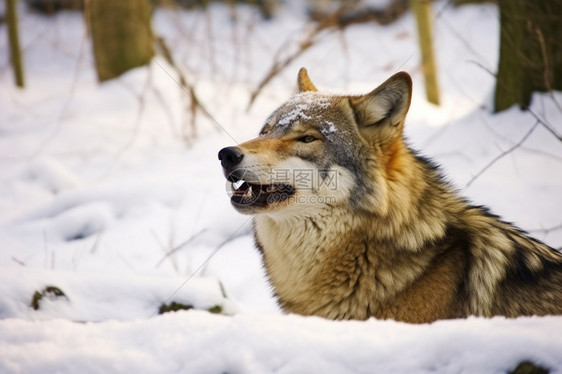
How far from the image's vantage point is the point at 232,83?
8.80 meters

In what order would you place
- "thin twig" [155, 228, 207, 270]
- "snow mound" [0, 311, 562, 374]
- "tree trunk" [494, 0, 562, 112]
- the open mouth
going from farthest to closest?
"tree trunk" [494, 0, 562, 112] → "thin twig" [155, 228, 207, 270] → the open mouth → "snow mound" [0, 311, 562, 374]

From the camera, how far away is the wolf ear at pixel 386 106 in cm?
298

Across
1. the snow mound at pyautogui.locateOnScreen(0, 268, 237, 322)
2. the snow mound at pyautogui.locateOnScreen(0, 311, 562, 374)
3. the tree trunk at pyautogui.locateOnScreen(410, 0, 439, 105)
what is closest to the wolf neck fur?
the snow mound at pyautogui.locateOnScreen(0, 268, 237, 322)

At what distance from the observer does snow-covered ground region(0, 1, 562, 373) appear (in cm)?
188

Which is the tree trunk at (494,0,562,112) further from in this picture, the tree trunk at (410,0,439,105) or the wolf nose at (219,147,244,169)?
the tree trunk at (410,0,439,105)

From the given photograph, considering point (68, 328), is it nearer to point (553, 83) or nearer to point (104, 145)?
point (553, 83)

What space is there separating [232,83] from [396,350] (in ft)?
24.4

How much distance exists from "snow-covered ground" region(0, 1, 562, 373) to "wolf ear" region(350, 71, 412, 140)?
1383mm

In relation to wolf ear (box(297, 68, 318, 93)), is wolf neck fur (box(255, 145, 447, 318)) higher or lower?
lower

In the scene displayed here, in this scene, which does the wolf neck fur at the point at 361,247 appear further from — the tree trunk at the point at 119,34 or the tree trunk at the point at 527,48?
the tree trunk at the point at 119,34

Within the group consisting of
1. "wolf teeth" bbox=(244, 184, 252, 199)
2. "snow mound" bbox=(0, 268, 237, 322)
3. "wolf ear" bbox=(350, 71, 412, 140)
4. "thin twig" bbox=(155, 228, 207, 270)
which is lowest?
"thin twig" bbox=(155, 228, 207, 270)

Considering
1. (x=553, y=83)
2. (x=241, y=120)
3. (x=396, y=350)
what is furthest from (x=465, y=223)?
(x=241, y=120)

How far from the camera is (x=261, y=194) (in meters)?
3.05

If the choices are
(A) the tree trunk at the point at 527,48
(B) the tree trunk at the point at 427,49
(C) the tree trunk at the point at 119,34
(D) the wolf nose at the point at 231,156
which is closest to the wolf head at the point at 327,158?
(D) the wolf nose at the point at 231,156
